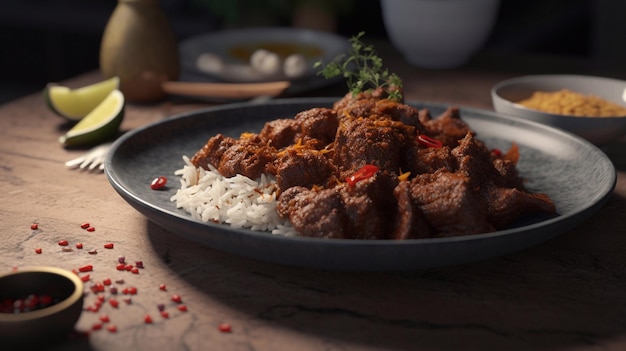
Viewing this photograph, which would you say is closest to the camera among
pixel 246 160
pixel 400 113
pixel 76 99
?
pixel 246 160

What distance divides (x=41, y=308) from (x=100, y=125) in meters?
1.69

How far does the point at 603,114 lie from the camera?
3.23m

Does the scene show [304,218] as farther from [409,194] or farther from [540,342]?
[540,342]

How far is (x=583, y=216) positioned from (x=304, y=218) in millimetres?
784

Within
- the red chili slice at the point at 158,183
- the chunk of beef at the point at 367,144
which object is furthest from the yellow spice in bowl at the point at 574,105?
the red chili slice at the point at 158,183

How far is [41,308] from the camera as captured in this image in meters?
1.74

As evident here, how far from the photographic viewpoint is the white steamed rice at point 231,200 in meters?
2.25

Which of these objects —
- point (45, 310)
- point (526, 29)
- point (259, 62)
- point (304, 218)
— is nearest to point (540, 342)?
point (304, 218)

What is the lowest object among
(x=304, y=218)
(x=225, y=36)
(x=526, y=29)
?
(x=526, y=29)

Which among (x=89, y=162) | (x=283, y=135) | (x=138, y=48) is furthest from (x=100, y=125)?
(x=283, y=135)

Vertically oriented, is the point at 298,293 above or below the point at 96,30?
above

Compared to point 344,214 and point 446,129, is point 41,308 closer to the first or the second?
point 344,214

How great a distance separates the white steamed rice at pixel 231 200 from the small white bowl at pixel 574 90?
4.32ft

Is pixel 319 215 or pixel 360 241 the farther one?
pixel 319 215
